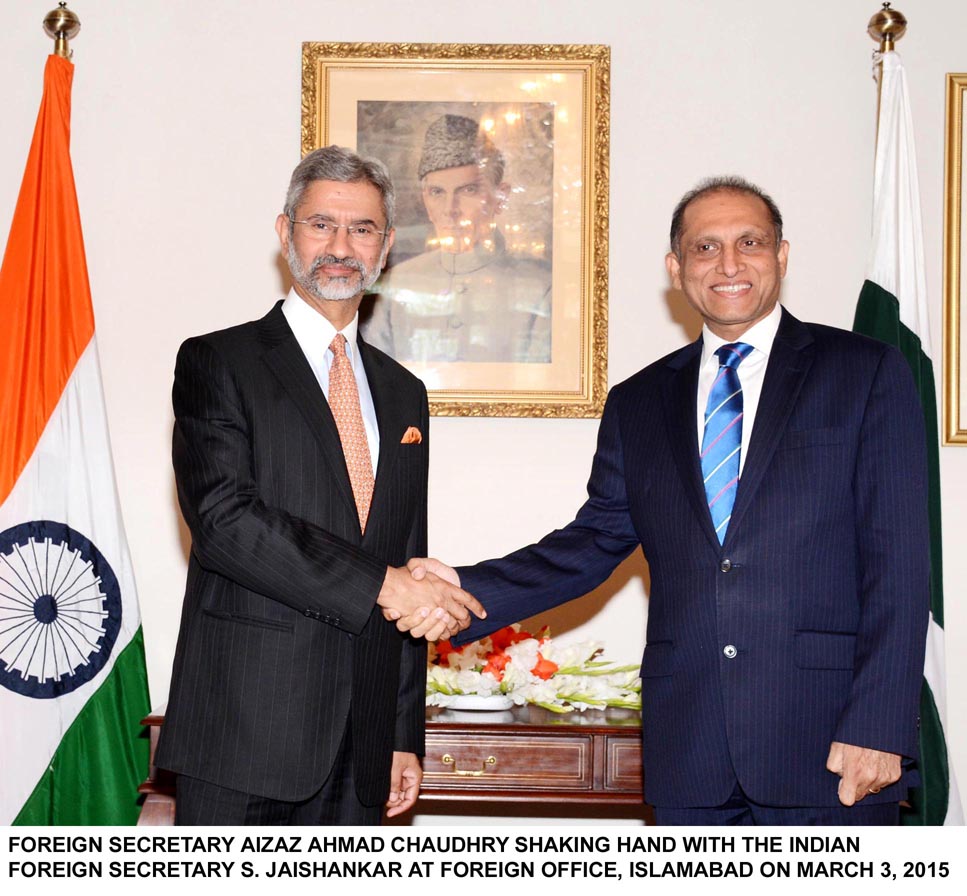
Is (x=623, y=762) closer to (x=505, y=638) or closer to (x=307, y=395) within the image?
(x=505, y=638)

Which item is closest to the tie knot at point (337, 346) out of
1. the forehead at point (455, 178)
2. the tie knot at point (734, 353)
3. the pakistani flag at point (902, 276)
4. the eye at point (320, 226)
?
the eye at point (320, 226)

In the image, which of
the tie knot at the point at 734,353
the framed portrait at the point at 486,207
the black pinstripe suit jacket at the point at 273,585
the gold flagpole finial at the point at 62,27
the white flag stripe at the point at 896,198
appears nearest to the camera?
the black pinstripe suit jacket at the point at 273,585

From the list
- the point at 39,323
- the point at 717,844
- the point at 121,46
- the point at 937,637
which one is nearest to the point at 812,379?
the point at 717,844

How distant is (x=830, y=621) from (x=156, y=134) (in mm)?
2746

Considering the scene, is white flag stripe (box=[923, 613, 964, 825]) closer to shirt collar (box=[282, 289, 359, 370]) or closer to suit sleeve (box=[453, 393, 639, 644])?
suit sleeve (box=[453, 393, 639, 644])

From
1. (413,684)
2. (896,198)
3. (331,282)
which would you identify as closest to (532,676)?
(413,684)

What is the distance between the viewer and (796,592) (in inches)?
87.2

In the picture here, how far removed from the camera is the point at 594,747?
3.11m

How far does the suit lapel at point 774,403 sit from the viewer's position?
89.5 inches

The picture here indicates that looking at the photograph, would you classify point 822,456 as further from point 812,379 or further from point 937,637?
point 937,637

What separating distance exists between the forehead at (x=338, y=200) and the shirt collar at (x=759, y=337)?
0.82 meters

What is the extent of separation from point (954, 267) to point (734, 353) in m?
1.64

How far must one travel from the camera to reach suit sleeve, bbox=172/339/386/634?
2.27 metres

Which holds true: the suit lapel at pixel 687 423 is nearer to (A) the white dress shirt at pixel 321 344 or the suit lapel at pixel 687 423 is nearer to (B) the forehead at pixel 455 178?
(A) the white dress shirt at pixel 321 344
